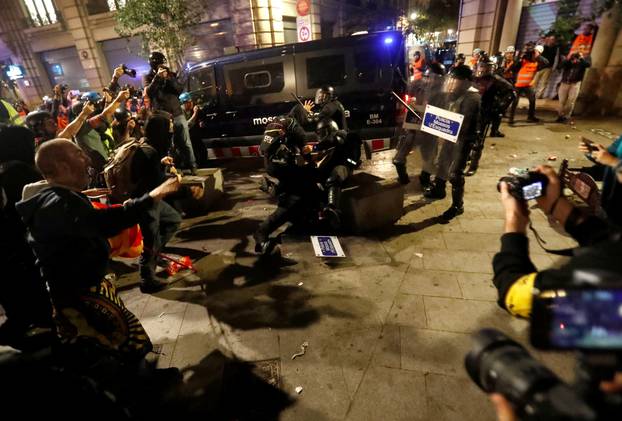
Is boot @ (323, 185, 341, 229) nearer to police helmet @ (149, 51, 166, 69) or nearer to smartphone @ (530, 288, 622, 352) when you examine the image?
smartphone @ (530, 288, 622, 352)

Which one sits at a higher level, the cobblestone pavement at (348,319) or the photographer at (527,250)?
the photographer at (527,250)

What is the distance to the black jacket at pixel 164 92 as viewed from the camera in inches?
249

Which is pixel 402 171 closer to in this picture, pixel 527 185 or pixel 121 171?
pixel 527 185

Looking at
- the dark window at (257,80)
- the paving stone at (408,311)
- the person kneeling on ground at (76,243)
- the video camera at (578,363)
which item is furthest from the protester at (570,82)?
the person kneeling on ground at (76,243)

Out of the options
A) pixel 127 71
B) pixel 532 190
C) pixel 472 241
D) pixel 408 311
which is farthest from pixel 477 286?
pixel 127 71

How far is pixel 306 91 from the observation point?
23.8ft

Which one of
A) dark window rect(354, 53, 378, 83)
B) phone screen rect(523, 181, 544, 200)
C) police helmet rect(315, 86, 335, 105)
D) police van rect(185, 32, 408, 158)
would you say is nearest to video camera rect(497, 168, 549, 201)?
phone screen rect(523, 181, 544, 200)

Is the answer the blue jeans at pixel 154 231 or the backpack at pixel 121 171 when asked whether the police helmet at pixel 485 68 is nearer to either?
the blue jeans at pixel 154 231

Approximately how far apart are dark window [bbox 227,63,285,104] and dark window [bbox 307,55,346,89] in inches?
26.4

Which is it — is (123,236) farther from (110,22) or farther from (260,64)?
(110,22)

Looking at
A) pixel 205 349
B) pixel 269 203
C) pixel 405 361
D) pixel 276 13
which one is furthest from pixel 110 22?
pixel 405 361

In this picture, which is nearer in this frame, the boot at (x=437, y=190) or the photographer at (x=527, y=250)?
the photographer at (x=527, y=250)

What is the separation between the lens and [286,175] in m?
4.42

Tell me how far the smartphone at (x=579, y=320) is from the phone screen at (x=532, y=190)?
31.1 inches
